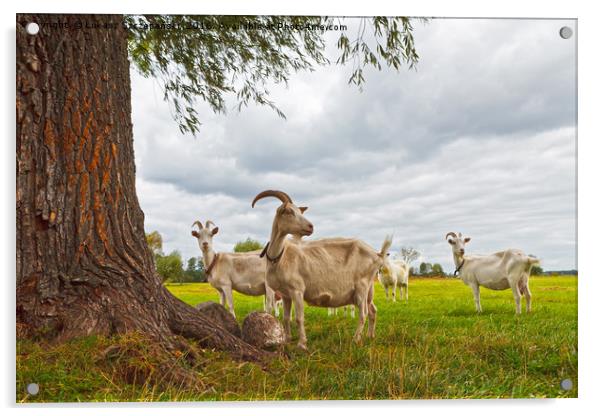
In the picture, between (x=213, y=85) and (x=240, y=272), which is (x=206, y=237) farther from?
(x=240, y=272)

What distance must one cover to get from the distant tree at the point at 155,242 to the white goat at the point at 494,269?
2707 mm

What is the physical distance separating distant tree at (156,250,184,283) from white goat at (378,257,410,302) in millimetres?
2114

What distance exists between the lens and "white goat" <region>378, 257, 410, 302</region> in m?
5.11

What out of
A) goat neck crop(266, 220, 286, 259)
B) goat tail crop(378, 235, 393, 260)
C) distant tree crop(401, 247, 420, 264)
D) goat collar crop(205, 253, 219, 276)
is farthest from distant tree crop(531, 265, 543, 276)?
goat collar crop(205, 253, 219, 276)

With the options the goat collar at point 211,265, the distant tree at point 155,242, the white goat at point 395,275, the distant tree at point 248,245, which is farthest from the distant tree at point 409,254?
the distant tree at point 155,242

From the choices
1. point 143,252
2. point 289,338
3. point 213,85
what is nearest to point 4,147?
point 143,252

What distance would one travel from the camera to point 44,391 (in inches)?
160

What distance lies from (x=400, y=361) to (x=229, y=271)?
258cm

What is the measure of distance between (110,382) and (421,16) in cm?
420

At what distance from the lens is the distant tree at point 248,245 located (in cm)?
521

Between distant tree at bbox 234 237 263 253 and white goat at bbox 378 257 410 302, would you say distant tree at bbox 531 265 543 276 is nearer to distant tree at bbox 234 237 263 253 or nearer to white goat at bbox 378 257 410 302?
white goat at bbox 378 257 410 302

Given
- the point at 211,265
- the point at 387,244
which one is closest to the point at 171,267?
the point at 211,265

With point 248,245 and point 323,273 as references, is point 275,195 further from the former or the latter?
point 323,273

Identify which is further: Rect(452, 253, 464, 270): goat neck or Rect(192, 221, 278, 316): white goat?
Rect(192, 221, 278, 316): white goat
